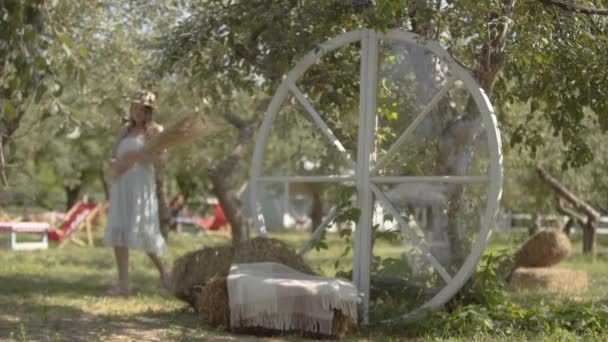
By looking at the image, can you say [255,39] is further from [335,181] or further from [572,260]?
[572,260]

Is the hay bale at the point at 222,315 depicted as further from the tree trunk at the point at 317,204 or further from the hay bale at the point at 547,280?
the hay bale at the point at 547,280

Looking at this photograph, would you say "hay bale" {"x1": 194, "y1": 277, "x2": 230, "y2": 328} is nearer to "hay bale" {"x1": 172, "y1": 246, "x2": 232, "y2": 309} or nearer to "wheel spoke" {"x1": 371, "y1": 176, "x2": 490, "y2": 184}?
"hay bale" {"x1": 172, "y1": 246, "x2": 232, "y2": 309}

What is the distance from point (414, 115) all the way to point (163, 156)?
261 centimetres

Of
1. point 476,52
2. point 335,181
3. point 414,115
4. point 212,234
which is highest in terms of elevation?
point 476,52

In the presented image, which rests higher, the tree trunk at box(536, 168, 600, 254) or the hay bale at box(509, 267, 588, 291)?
the tree trunk at box(536, 168, 600, 254)

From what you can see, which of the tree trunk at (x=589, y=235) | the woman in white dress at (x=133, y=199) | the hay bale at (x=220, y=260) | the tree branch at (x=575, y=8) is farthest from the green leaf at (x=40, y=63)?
the tree trunk at (x=589, y=235)

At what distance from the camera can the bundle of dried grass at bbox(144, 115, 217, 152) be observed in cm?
761

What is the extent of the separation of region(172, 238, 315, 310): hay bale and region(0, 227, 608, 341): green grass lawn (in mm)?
251

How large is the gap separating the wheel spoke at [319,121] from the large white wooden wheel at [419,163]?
0.7 inches

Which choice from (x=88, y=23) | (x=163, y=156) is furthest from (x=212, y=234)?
(x=163, y=156)

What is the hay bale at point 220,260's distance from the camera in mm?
6555

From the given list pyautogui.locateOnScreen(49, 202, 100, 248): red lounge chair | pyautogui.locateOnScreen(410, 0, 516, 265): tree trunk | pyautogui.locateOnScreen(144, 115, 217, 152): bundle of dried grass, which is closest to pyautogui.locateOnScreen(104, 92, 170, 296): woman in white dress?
pyautogui.locateOnScreen(144, 115, 217, 152): bundle of dried grass

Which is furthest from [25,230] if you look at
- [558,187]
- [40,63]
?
[40,63]

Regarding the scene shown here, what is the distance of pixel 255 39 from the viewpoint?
742 centimetres
